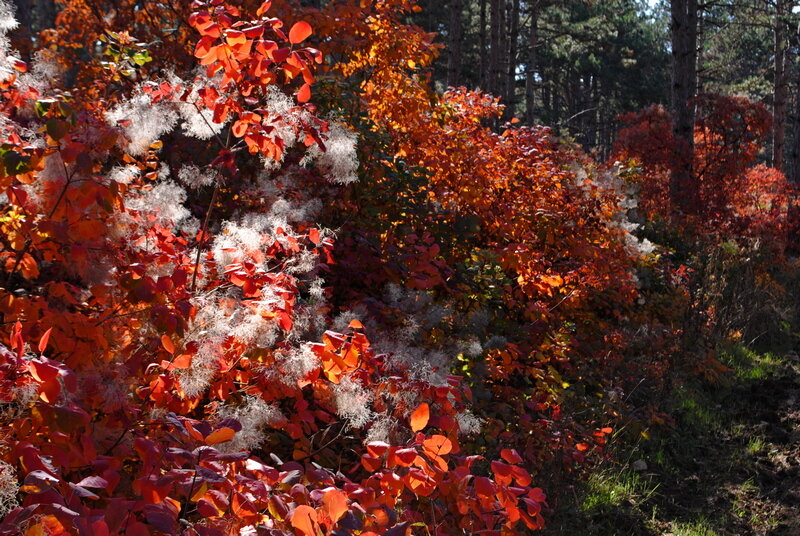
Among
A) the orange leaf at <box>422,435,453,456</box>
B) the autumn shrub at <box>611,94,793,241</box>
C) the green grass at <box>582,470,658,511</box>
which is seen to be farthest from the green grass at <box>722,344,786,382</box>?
the orange leaf at <box>422,435,453,456</box>

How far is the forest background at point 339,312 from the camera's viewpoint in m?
1.95

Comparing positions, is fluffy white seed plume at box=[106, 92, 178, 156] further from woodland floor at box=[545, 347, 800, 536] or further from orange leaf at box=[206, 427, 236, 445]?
woodland floor at box=[545, 347, 800, 536]

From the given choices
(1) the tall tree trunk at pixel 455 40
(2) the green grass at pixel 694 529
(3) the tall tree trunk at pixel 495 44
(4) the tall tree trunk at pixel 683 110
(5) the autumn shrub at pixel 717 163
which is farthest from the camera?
(3) the tall tree trunk at pixel 495 44

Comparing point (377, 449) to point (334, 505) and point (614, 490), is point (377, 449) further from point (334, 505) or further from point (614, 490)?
point (614, 490)

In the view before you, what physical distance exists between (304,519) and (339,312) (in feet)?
7.35

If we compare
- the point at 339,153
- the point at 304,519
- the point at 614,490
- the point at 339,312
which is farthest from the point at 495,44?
the point at 304,519

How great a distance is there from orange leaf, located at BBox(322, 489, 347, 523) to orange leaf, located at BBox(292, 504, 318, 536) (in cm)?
4

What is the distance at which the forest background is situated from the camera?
6.40 ft

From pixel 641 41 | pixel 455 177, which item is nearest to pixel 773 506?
pixel 455 177

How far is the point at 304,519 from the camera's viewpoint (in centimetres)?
159

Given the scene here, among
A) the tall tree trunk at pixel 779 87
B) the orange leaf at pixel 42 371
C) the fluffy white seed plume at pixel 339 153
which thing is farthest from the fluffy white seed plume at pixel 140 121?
the tall tree trunk at pixel 779 87

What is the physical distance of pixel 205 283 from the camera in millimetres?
2848

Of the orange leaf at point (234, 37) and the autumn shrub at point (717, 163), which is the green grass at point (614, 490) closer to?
the orange leaf at point (234, 37)

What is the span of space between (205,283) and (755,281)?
7444 mm
